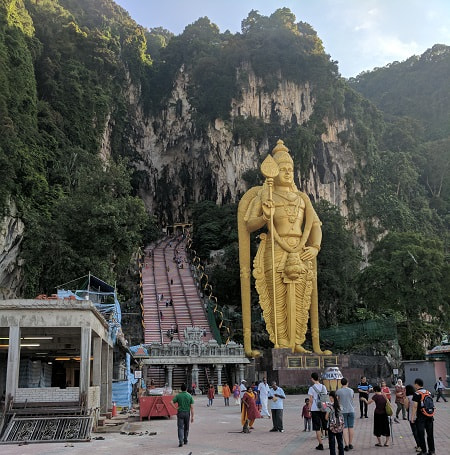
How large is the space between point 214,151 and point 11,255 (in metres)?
22.6

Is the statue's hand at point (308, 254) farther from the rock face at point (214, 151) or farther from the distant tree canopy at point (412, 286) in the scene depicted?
the rock face at point (214, 151)

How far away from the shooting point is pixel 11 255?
79.3 feet

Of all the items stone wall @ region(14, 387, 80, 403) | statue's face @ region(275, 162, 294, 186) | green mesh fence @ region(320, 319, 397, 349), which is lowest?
stone wall @ region(14, 387, 80, 403)

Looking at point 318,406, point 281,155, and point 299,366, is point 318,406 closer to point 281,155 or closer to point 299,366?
point 299,366

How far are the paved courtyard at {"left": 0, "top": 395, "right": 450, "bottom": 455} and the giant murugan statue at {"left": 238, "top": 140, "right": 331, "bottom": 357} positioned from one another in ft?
35.8

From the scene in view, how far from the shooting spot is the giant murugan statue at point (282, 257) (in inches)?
863

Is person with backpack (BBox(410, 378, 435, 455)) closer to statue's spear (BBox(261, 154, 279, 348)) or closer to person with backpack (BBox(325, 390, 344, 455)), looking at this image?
person with backpack (BBox(325, 390, 344, 455))

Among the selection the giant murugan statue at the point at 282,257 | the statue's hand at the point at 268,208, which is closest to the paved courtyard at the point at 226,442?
the giant murugan statue at the point at 282,257

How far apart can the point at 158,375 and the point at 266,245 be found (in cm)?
690

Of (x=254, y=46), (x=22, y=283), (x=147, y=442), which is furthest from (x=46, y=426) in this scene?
(x=254, y=46)

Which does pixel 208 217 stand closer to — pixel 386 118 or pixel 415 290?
pixel 415 290

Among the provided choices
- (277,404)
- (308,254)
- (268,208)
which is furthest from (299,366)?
(277,404)

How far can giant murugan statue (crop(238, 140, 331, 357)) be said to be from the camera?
2192 cm

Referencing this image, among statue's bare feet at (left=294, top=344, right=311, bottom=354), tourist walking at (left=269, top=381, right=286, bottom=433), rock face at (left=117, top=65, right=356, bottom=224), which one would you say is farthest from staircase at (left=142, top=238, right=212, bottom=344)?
tourist walking at (left=269, top=381, right=286, bottom=433)
